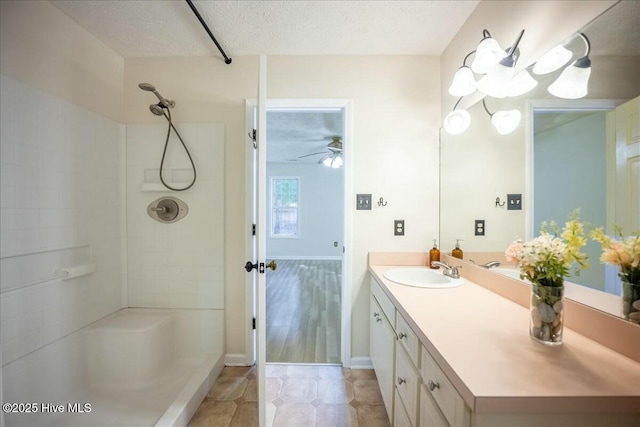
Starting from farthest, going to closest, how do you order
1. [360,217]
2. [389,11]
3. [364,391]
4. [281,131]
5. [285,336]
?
[281,131] < [285,336] < [360,217] < [364,391] < [389,11]

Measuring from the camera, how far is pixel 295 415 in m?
1.50

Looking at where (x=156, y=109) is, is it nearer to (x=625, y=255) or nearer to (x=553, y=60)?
(x=553, y=60)

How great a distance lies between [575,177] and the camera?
0.93 metres

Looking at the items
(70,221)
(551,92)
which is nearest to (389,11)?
(551,92)

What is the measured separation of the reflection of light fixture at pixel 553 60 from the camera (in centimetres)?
97

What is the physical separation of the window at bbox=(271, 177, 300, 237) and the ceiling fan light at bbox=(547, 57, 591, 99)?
5356 mm

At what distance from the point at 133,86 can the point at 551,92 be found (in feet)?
8.75

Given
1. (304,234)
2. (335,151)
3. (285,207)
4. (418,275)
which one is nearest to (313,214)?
(304,234)

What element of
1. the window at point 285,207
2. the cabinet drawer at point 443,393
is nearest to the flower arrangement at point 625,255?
the cabinet drawer at point 443,393

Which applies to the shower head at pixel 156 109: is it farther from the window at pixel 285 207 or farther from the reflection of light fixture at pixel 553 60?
the window at pixel 285 207

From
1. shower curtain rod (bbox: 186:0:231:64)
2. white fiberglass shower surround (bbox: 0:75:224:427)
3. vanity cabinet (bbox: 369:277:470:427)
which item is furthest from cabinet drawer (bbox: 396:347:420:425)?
shower curtain rod (bbox: 186:0:231:64)

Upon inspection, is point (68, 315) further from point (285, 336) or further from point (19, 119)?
point (285, 336)

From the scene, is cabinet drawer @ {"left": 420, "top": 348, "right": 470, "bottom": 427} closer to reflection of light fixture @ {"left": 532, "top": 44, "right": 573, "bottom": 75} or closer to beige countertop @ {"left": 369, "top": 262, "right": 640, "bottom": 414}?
beige countertop @ {"left": 369, "top": 262, "right": 640, "bottom": 414}

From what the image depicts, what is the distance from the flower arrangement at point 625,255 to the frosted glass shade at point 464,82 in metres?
1.03
